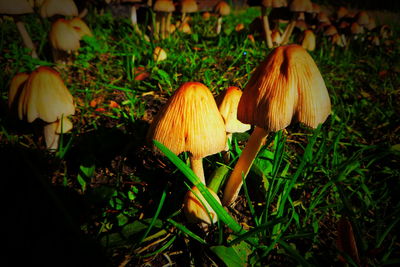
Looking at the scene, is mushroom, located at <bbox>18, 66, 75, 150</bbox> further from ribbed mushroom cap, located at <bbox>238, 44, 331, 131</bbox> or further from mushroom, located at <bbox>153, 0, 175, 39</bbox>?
mushroom, located at <bbox>153, 0, 175, 39</bbox>

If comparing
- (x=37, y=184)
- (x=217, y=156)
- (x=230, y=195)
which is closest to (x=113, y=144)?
(x=37, y=184)

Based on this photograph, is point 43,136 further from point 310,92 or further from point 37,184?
point 310,92

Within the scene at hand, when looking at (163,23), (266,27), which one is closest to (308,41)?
(266,27)

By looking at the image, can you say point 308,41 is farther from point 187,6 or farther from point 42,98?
point 42,98

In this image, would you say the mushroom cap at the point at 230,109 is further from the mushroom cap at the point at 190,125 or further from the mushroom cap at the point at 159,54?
the mushroom cap at the point at 159,54

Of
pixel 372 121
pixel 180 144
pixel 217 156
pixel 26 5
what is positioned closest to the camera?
pixel 180 144

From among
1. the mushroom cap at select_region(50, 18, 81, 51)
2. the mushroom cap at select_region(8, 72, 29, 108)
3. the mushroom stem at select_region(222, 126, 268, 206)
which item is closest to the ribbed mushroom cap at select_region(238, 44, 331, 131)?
the mushroom stem at select_region(222, 126, 268, 206)

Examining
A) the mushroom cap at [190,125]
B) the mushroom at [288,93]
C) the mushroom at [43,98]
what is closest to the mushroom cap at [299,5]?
the mushroom at [288,93]
